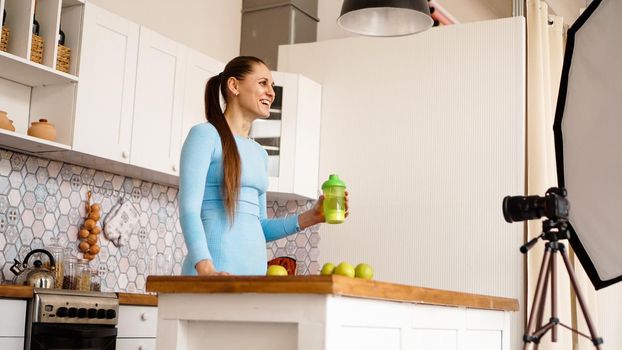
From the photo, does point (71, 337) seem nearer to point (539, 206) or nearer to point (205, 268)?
point (205, 268)

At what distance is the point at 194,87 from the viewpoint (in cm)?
427

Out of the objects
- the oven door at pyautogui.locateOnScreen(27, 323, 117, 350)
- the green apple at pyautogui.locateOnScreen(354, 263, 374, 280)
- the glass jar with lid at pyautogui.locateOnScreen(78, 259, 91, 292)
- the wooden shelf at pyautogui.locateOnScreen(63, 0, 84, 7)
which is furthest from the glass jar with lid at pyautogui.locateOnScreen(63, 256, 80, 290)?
the green apple at pyautogui.locateOnScreen(354, 263, 374, 280)

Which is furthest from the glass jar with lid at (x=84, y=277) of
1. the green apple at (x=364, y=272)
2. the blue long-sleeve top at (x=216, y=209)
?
the green apple at (x=364, y=272)

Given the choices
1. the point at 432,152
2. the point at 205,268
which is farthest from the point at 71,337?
the point at 432,152

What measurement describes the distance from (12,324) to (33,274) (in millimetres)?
340

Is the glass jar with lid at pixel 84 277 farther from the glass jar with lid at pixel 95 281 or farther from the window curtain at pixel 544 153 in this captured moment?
the window curtain at pixel 544 153

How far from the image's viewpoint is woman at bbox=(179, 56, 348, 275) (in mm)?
2244

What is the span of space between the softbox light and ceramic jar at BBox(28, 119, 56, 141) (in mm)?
1953

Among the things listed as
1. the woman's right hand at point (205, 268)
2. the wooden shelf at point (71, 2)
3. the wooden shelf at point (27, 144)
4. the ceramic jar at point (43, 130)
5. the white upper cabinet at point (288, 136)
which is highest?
the wooden shelf at point (71, 2)

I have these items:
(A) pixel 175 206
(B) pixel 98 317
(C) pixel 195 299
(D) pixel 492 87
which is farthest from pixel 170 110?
(C) pixel 195 299

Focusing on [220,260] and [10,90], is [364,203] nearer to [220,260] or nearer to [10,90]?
[10,90]

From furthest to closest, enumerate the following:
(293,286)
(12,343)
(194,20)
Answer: (194,20) < (12,343) < (293,286)

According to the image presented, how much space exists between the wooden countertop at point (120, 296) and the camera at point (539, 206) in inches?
69.6

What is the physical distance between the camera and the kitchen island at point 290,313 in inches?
72.2
